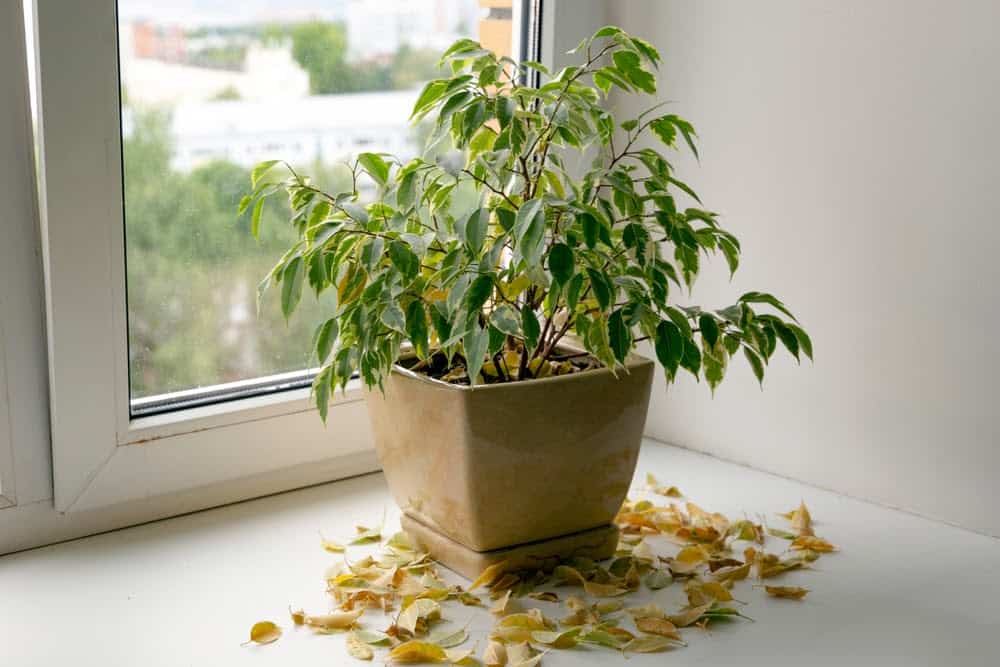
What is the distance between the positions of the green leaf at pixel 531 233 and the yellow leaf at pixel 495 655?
362 mm

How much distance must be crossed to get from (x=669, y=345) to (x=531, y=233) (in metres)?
0.19

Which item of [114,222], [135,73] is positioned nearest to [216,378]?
[114,222]

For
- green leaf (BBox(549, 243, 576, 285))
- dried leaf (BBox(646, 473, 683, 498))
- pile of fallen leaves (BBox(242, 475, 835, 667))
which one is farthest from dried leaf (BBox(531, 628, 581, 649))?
dried leaf (BBox(646, 473, 683, 498))

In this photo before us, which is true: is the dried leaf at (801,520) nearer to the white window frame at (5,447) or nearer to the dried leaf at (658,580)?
the dried leaf at (658,580)

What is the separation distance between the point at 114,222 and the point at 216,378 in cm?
26

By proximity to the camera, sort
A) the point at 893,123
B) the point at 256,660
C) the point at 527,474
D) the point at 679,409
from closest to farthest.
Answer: the point at 256,660 → the point at 527,474 → the point at 893,123 → the point at 679,409

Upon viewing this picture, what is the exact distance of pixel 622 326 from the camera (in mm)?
1161

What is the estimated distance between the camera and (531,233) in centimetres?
109

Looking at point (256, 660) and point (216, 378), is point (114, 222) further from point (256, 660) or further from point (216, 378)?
point (256, 660)

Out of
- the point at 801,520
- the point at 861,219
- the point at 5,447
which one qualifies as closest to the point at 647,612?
the point at 801,520

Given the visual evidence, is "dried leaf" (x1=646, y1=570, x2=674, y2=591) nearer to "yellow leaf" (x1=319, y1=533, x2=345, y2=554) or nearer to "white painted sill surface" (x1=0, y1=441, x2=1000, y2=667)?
"white painted sill surface" (x1=0, y1=441, x2=1000, y2=667)

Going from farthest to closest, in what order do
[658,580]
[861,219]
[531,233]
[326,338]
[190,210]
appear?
[861,219], [190,210], [658,580], [326,338], [531,233]

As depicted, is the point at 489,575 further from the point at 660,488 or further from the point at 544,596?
the point at 660,488

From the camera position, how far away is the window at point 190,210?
1.27 m
